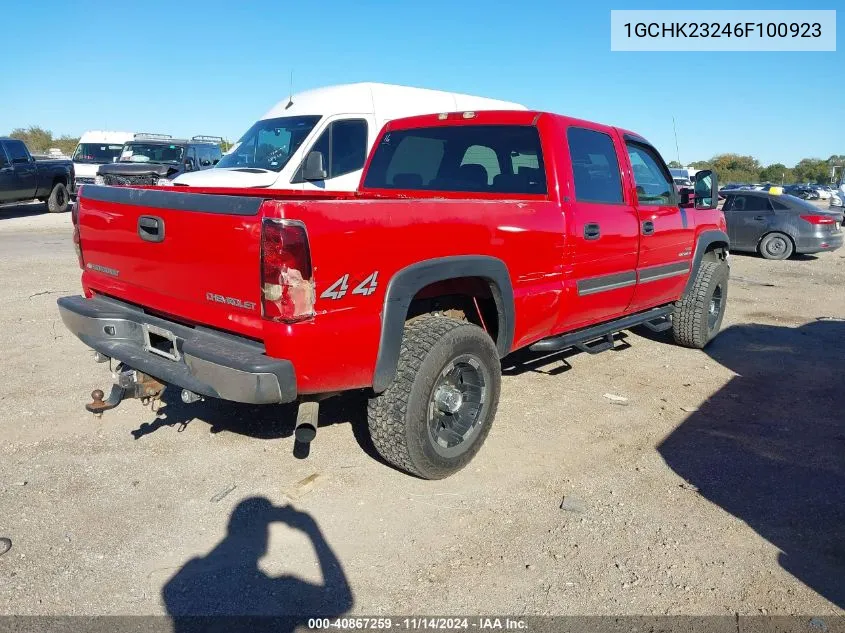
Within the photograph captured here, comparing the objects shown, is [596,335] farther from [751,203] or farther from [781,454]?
[751,203]

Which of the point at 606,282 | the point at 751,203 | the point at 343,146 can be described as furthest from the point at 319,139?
the point at 751,203

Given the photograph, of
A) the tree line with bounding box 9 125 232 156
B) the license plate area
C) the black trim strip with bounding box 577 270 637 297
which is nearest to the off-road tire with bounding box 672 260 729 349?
the black trim strip with bounding box 577 270 637 297

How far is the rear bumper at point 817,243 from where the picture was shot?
13.6 metres

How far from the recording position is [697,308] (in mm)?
6250

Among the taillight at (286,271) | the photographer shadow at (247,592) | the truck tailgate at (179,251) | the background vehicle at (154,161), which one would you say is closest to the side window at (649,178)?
the taillight at (286,271)

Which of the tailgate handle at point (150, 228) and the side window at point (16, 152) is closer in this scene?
the tailgate handle at point (150, 228)

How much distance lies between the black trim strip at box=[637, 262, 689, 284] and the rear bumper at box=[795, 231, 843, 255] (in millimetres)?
9609

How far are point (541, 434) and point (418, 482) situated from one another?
3.46ft

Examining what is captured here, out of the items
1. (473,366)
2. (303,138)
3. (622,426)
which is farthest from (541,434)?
(303,138)

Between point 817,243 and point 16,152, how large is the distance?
59.8 ft

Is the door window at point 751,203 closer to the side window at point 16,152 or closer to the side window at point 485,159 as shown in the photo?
the side window at point 485,159

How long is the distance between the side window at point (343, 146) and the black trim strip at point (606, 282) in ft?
16.5

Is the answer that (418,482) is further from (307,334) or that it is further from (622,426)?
(622,426)

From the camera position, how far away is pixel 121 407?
4.54 metres
